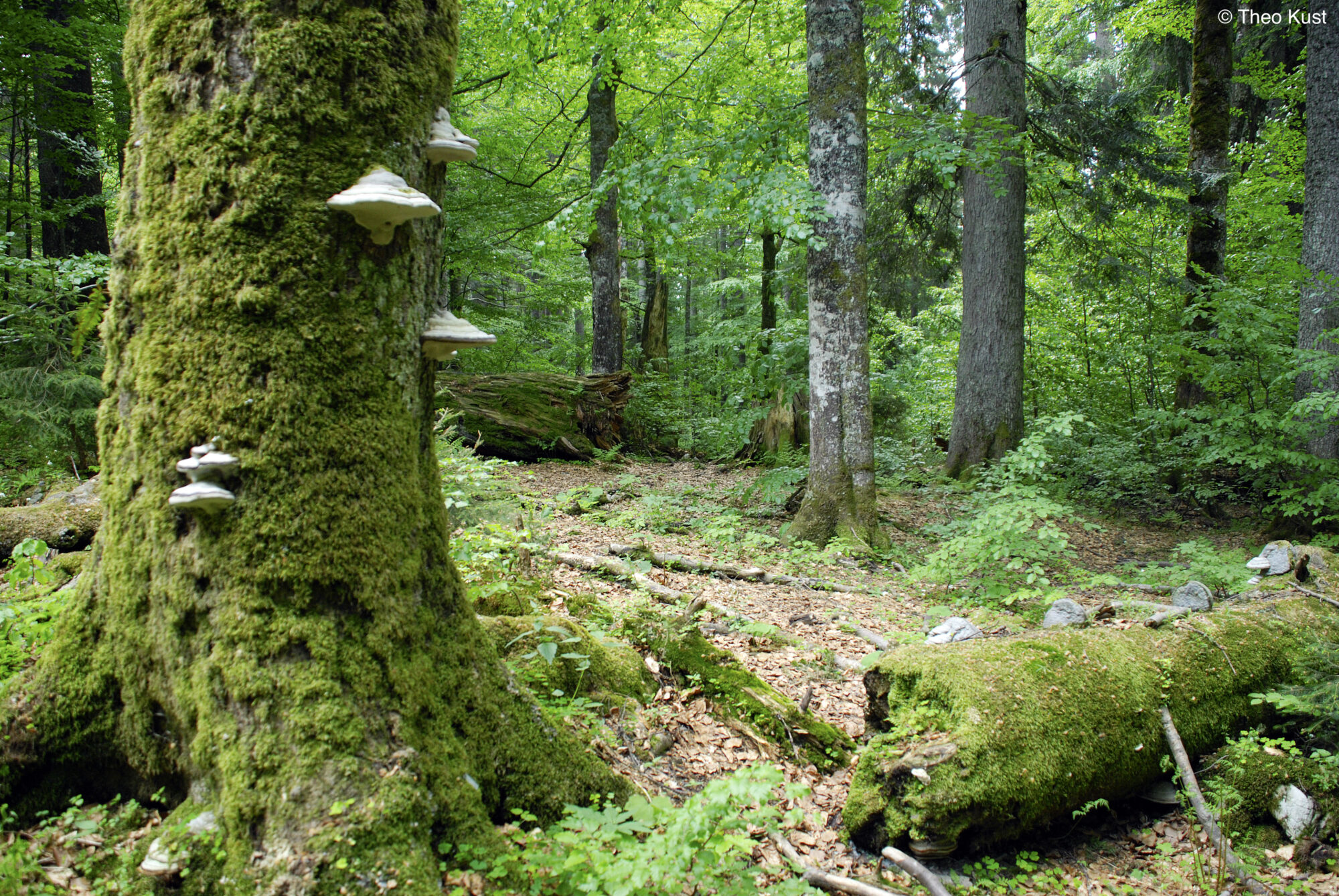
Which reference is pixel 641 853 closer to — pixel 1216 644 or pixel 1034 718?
pixel 1034 718

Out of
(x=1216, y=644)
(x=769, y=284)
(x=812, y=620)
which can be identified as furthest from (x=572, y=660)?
(x=769, y=284)

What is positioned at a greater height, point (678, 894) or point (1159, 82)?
point (1159, 82)

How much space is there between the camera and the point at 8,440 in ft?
21.1

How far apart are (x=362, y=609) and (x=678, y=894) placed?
122 centimetres

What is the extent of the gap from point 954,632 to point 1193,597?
189 cm

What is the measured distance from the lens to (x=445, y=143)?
2068mm

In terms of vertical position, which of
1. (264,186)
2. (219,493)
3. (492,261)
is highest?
(492,261)

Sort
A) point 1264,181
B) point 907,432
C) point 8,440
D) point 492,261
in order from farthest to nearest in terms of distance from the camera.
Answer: point 907,432 < point 492,261 < point 1264,181 < point 8,440

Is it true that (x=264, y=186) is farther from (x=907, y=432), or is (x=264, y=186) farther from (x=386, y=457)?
(x=907, y=432)

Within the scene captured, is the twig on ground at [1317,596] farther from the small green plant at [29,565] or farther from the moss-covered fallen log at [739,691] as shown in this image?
the small green plant at [29,565]

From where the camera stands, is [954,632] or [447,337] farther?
[954,632]

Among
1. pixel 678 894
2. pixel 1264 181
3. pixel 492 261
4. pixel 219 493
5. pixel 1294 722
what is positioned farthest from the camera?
pixel 492 261

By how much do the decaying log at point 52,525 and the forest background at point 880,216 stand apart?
1237 millimetres

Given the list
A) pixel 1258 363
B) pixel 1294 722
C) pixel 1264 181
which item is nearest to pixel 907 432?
pixel 1264 181
